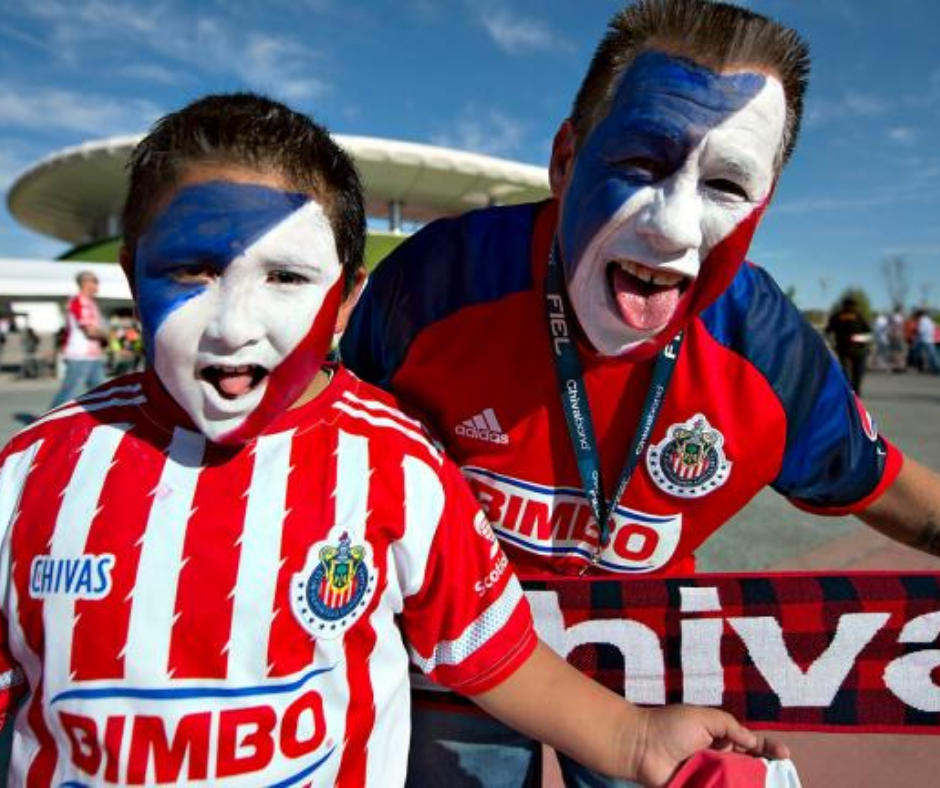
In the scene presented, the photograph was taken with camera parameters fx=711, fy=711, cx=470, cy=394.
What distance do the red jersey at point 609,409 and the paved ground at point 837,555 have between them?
1156 mm

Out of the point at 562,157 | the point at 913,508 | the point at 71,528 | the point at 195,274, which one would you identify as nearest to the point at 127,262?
the point at 195,274

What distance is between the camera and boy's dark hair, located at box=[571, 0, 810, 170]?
3.92 feet

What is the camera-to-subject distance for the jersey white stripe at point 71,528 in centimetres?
102

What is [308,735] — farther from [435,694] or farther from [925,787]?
[925,787]

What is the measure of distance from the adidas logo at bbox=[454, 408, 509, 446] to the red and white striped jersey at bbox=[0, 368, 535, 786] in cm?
25

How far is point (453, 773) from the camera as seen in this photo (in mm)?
1525

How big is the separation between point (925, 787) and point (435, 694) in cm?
163

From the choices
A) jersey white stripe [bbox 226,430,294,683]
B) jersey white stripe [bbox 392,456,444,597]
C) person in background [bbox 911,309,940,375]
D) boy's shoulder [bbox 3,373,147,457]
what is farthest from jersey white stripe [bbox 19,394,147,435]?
person in background [bbox 911,309,940,375]

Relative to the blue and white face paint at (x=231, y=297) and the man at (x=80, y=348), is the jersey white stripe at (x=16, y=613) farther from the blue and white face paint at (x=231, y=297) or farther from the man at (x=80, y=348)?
the man at (x=80, y=348)

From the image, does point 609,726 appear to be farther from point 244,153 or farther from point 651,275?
point 244,153

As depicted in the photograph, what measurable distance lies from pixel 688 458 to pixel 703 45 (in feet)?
2.49

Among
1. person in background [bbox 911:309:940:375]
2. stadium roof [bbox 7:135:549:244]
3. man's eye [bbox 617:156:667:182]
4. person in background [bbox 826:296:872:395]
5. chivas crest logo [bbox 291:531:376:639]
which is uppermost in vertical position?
stadium roof [bbox 7:135:549:244]

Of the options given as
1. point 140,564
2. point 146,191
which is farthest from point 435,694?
point 146,191

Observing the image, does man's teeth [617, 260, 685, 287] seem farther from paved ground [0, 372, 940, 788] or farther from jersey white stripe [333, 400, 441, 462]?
paved ground [0, 372, 940, 788]
